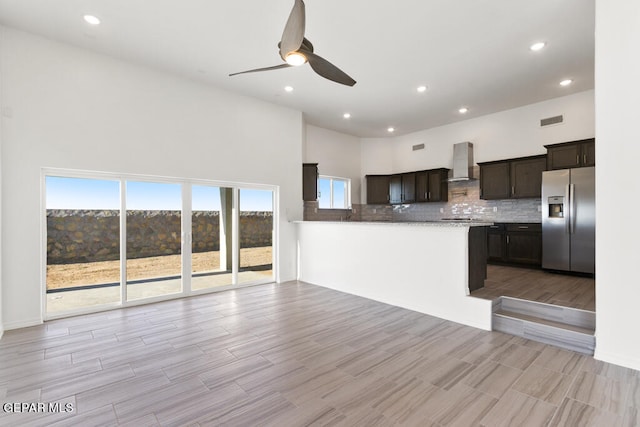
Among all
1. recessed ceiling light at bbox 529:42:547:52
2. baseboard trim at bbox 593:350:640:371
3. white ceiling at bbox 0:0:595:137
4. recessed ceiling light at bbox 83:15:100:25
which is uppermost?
recessed ceiling light at bbox 83:15:100:25

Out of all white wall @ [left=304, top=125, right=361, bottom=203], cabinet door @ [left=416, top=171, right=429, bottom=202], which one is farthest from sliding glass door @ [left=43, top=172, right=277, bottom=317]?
cabinet door @ [left=416, top=171, right=429, bottom=202]

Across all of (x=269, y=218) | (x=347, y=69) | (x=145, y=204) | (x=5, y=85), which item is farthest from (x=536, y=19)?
(x=5, y=85)

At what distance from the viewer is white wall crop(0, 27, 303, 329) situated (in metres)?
3.58

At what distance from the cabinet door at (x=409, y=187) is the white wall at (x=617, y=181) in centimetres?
496

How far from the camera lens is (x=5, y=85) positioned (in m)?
3.52

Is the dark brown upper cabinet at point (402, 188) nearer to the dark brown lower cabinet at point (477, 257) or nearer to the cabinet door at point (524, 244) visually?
the cabinet door at point (524, 244)

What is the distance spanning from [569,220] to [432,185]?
2.92 m

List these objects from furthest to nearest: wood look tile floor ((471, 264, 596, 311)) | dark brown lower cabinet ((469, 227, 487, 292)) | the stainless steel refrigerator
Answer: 1. the stainless steel refrigerator
2. dark brown lower cabinet ((469, 227, 487, 292))
3. wood look tile floor ((471, 264, 596, 311))

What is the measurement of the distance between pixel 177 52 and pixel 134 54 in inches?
24.7

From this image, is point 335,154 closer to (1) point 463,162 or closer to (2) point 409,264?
(1) point 463,162

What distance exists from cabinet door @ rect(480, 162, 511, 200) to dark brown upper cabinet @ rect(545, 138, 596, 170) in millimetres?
832

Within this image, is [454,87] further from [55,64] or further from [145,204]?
[55,64]

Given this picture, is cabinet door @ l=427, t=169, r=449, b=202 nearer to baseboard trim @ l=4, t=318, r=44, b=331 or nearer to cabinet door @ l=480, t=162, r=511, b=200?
cabinet door @ l=480, t=162, r=511, b=200

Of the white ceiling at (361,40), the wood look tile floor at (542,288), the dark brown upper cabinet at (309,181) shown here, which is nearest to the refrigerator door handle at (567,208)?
the wood look tile floor at (542,288)
